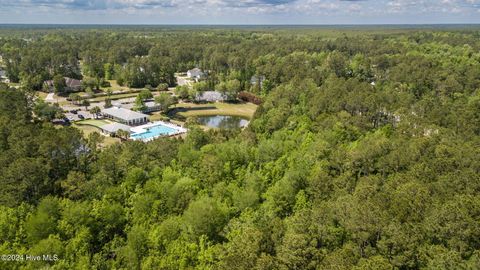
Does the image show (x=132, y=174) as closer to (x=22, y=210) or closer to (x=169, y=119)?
(x=22, y=210)

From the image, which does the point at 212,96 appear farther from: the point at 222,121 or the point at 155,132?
the point at 155,132

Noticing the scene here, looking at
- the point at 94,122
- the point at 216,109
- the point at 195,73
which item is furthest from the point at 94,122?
the point at 195,73

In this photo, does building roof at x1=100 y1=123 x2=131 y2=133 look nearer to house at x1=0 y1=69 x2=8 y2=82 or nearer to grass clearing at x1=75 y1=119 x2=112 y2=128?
Result: grass clearing at x1=75 y1=119 x2=112 y2=128

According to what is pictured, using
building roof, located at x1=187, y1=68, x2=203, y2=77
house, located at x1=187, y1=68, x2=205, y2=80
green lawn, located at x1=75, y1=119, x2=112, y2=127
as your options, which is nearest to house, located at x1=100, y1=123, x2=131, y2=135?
green lawn, located at x1=75, y1=119, x2=112, y2=127

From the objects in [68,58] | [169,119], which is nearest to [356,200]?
[169,119]

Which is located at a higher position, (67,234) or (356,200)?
(356,200)

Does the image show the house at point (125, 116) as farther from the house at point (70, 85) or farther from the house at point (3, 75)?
the house at point (3, 75)
